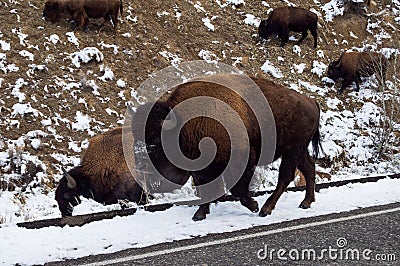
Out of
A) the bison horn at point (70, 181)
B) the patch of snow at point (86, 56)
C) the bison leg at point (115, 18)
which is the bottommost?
the bison horn at point (70, 181)

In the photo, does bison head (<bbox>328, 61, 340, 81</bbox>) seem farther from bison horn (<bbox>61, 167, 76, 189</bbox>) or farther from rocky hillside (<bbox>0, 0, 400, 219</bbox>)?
bison horn (<bbox>61, 167, 76, 189</bbox>)

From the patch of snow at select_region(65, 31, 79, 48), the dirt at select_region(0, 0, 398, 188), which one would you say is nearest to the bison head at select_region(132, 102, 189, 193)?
the dirt at select_region(0, 0, 398, 188)

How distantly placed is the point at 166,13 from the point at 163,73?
315cm

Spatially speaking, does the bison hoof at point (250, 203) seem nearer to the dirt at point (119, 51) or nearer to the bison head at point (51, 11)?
the dirt at point (119, 51)

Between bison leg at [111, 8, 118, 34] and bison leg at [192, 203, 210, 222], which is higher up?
bison leg at [192, 203, 210, 222]

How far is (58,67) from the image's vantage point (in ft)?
44.8

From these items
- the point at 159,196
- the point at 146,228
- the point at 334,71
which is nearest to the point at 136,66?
the point at 334,71

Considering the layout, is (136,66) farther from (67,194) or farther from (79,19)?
(67,194)

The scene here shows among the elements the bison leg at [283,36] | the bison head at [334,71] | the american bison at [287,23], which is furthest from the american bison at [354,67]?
the bison leg at [283,36]

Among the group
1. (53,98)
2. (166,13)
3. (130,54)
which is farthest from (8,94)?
(166,13)

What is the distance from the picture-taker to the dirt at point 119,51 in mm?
11984

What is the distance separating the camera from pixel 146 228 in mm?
4934

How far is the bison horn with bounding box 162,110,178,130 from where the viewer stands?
217 inches

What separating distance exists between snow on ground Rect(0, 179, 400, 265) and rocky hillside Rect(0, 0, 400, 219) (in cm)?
539
